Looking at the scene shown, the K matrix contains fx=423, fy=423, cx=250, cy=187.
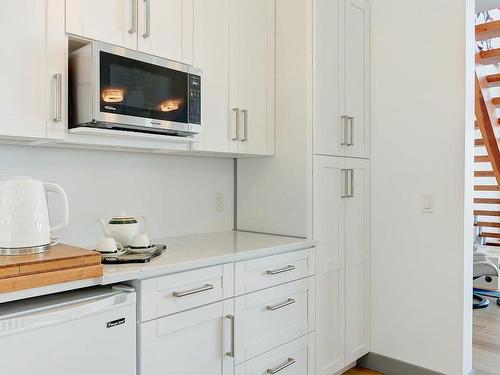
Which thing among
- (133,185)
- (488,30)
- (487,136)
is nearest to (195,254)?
(133,185)

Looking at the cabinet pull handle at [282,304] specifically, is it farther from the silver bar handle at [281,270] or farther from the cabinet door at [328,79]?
the cabinet door at [328,79]

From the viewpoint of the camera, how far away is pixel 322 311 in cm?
238

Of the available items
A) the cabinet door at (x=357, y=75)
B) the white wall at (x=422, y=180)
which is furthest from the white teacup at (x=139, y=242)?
the white wall at (x=422, y=180)

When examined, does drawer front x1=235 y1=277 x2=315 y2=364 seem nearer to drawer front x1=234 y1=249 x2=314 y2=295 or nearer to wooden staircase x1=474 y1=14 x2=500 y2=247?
drawer front x1=234 y1=249 x2=314 y2=295

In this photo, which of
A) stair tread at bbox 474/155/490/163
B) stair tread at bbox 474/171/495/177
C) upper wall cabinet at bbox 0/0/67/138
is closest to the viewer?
upper wall cabinet at bbox 0/0/67/138

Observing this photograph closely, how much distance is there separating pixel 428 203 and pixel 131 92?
1803mm

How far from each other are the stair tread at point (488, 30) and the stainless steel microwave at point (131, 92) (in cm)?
251

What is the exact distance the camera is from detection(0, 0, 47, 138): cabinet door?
4.79 feet

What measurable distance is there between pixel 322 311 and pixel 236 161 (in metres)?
1.06

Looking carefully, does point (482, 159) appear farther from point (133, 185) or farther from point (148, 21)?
point (148, 21)

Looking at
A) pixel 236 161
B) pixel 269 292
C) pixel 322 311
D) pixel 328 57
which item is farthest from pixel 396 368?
pixel 328 57

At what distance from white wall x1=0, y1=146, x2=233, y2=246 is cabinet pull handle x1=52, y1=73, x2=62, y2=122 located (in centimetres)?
35

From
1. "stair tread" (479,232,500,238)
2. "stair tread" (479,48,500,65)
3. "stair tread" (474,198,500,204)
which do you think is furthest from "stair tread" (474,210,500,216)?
"stair tread" (479,48,500,65)

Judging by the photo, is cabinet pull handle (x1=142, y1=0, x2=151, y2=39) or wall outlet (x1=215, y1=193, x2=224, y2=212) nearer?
cabinet pull handle (x1=142, y1=0, x2=151, y2=39)
